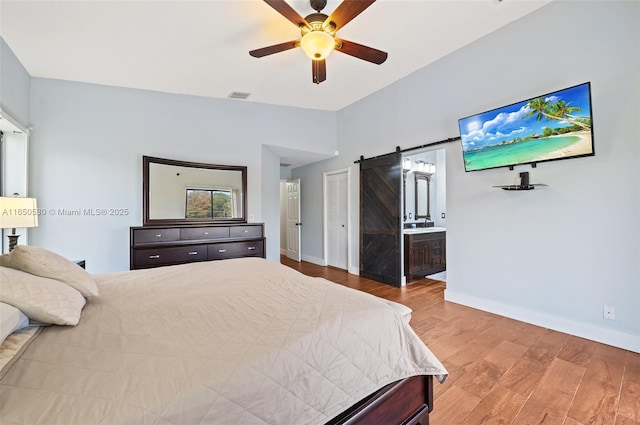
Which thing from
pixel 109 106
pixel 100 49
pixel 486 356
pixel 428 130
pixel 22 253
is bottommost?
pixel 486 356

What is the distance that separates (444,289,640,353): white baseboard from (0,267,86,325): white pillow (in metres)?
3.74

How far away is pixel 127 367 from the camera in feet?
2.62

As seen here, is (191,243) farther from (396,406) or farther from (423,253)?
(423,253)

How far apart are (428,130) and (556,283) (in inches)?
93.0

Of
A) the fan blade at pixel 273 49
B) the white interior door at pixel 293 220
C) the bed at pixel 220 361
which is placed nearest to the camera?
the bed at pixel 220 361

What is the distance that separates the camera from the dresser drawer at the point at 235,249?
12.5 ft

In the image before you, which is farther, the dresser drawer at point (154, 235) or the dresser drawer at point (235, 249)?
the dresser drawer at point (235, 249)

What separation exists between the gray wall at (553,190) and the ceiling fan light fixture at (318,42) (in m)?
2.13

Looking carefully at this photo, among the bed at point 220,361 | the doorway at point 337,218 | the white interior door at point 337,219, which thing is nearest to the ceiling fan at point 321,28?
the bed at point 220,361

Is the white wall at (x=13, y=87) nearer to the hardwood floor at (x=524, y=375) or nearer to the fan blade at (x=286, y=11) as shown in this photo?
the fan blade at (x=286, y=11)

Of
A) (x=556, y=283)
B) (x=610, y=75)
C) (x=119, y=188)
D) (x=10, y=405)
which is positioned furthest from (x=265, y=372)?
(x=119, y=188)

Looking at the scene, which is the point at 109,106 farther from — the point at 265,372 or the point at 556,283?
the point at 556,283

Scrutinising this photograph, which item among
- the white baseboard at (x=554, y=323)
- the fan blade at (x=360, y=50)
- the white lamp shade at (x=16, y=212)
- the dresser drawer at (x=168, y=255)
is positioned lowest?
the white baseboard at (x=554, y=323)

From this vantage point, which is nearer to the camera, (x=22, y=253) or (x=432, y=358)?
(x=22, y=253)
